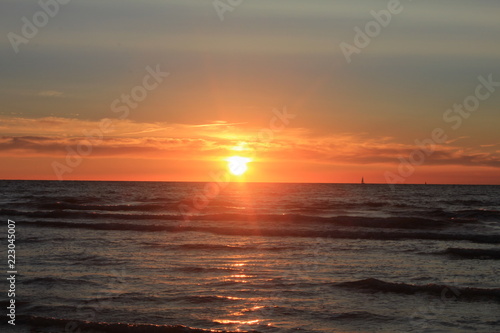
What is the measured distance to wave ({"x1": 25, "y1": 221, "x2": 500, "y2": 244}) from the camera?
28.2 metres

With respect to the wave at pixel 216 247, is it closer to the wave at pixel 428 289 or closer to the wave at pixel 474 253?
the wave at pixel 474 253

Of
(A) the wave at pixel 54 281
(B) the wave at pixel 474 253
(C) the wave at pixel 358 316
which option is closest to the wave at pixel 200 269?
(A) the wave at pixel 54 281

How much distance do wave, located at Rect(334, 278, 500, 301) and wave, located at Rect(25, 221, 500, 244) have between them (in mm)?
12925

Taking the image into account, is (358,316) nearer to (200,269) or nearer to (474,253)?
(200,269)

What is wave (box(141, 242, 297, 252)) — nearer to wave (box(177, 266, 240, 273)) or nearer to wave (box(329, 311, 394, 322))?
wave (box(177, 266, 240, 273))

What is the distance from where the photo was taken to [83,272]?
1653 centimetres

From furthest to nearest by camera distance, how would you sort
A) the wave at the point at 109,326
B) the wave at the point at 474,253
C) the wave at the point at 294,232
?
the wave at the point at 294,232, the wave at the point at 474,253, the wave at the point at 109,326

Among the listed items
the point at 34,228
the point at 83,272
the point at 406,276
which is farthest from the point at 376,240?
the point at 34,228

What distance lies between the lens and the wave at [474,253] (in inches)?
835

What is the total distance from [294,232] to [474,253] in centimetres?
1090

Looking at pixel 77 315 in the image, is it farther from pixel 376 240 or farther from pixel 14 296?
pixel 376 240

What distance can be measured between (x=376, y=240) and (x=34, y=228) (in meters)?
21.0

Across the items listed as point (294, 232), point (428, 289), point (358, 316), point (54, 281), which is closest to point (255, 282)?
point (358, 316)

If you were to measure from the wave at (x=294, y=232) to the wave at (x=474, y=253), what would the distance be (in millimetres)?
4413
